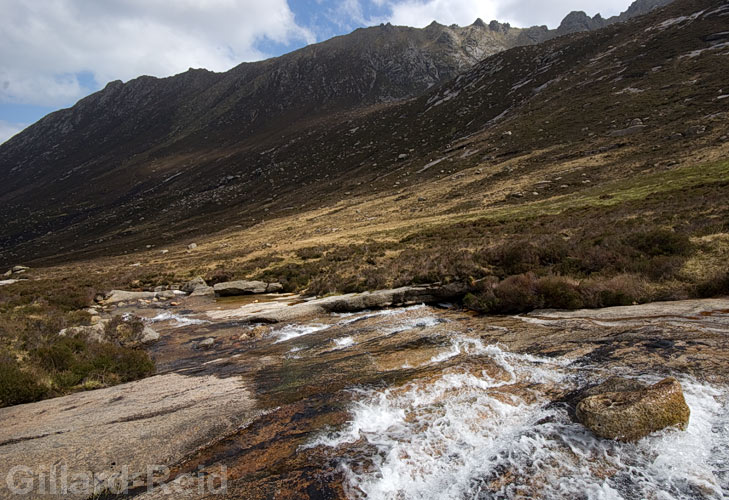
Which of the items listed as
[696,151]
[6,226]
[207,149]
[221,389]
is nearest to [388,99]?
[207,149]

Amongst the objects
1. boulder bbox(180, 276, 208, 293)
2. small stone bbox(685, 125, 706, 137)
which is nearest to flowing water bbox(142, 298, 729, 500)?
boulder bbox(180, 276, 208, 293)

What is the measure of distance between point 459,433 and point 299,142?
132m

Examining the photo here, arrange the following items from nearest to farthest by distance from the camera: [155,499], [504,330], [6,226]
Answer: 1. [155,499]
2. [504,330]
3. [6,226]

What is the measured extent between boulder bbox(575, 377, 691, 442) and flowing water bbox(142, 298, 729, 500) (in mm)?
187

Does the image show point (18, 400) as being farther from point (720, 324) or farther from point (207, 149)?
point (207, 149)

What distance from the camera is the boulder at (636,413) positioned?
5836mm

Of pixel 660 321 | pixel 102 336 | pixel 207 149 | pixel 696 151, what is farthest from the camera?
pixel 207 149

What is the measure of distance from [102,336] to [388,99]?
6717 inches

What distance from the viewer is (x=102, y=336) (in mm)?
14234

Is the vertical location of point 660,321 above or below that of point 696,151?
below

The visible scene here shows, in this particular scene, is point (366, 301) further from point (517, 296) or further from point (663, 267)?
point (663, 267)

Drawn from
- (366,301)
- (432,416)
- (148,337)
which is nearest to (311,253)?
(366,301)

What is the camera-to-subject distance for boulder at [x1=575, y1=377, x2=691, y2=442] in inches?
230

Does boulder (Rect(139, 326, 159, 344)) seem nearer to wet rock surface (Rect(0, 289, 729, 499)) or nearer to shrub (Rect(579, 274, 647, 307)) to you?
wet rock surface (Rect(0, 289, 729, 499))
